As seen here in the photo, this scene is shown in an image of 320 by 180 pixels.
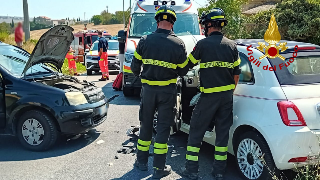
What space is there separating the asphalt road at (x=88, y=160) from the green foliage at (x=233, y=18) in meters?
12.8

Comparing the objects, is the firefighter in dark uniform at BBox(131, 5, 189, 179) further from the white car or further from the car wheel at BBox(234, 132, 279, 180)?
the car wheel at BBox(234, 132, 279, 180)

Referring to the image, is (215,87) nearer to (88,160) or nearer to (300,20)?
(88,160)

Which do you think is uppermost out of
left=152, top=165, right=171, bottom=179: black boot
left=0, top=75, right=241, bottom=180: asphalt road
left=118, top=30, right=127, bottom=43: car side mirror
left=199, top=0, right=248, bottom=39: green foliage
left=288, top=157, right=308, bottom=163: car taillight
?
left=199, top=0, right=248, bottom=39: green foliage

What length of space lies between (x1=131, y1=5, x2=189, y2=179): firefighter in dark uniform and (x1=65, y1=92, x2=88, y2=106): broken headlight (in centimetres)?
144

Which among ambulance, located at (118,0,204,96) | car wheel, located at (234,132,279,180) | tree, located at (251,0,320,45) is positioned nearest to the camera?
car wheel, located at (234,132,279,180)

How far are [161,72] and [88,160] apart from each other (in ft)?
6.06

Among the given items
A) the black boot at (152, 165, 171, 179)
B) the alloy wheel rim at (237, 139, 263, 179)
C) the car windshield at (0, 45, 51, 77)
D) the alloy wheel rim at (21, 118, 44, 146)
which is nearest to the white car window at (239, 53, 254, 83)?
the alloy wheel rim at (237, 139, 263, 179)

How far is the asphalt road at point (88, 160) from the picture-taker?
4316 mm

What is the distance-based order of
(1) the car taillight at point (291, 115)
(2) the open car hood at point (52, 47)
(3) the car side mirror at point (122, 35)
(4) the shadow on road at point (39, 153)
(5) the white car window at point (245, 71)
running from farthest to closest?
(3) the car side mirror at point (122, 35) → (2) the open car hood at point (52, 47) → (4) the shadow on road at point (39, 153) → (5) the white car window at point (245, 71) → (1) the car taillight at point (291, 115)

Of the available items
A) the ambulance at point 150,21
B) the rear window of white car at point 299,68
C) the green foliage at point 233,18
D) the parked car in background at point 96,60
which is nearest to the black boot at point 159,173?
the rear window of white car at point 299,68

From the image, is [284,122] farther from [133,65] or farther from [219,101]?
[133,65]

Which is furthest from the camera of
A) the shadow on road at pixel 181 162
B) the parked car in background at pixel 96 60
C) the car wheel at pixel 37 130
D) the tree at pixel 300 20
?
the parked car in background at pixel 96 60

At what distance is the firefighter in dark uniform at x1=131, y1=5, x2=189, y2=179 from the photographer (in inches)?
159

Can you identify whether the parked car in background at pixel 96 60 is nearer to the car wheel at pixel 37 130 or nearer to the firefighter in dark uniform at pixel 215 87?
the car wheel at pixel 37 130
